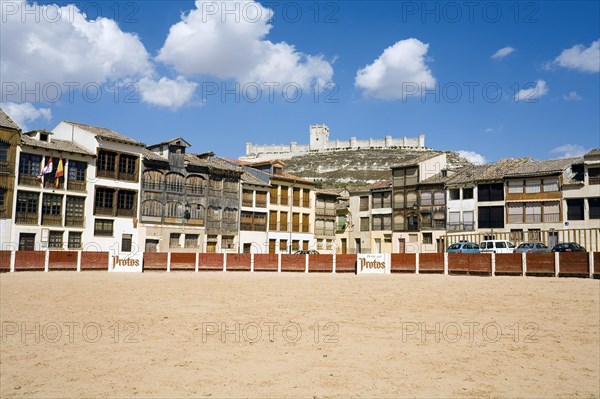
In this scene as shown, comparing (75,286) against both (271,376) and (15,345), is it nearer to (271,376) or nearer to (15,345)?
(15,345)

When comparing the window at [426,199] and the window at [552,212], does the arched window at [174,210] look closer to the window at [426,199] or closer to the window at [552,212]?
the window at [426,199]

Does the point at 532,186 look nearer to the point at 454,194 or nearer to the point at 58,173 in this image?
the point at 454,194

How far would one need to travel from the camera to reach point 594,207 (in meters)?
51.1

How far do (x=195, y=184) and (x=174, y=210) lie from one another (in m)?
3.89

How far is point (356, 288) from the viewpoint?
2867 cm

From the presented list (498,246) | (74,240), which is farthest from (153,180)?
(498,246)

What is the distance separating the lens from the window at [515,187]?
182ft

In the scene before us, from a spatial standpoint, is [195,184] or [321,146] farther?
[321,146]

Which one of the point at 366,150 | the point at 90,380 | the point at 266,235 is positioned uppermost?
the point at 366,150

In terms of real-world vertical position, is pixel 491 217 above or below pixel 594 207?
below

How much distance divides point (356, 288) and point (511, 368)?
15.0 m

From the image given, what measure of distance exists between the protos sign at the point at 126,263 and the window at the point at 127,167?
12371mm

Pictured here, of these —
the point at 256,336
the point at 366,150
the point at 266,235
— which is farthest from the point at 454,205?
the point at 366,150

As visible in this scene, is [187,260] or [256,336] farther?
[187,260]
